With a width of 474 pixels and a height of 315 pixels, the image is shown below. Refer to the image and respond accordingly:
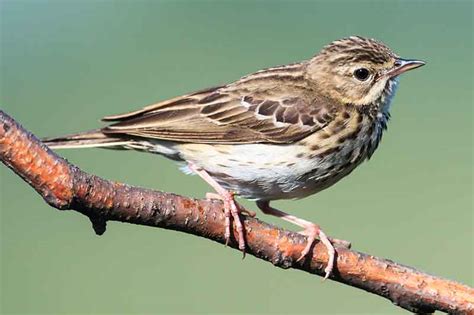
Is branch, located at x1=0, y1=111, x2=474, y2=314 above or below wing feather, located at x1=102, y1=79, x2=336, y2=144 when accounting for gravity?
below

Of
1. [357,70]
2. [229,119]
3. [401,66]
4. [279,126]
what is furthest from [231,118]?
[401,66]

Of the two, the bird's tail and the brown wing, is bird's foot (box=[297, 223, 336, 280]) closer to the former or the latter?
the brown wing

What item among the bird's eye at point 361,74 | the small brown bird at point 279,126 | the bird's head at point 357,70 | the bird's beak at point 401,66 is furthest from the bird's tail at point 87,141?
the bird's beak at point 401,66

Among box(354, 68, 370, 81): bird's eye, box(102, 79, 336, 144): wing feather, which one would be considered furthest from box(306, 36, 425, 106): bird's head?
box(102, 79, 336, 144): wing feather

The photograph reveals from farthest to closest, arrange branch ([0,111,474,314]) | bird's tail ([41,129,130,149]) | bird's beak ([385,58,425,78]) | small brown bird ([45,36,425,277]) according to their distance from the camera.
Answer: bird's beak ([385,58,425,78])
bird's tail ([41,129,130,149])
small brown bird ([45,36,425,277])
branch ([0,111,474,314])

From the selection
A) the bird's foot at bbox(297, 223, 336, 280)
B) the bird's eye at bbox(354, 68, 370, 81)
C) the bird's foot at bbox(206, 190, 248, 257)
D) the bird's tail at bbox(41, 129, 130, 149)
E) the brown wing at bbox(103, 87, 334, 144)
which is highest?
the bird's eye at bbox(354, 68, 370, 81)

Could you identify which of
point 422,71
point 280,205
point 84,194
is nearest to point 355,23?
point 422,71

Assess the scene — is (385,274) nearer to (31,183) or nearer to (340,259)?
(340,259)
